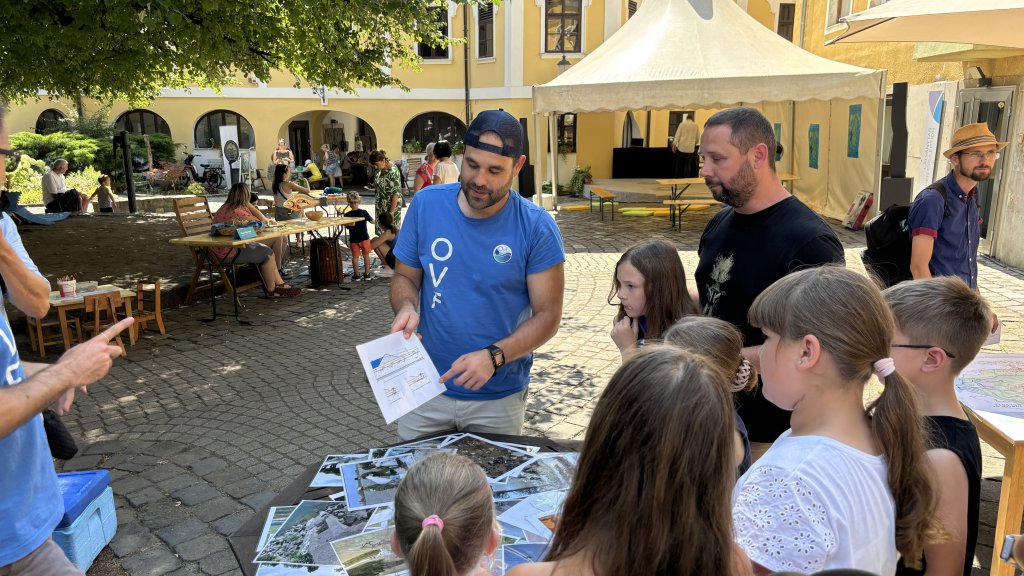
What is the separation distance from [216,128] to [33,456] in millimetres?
26959

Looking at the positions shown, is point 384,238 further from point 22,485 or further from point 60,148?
point 60,148

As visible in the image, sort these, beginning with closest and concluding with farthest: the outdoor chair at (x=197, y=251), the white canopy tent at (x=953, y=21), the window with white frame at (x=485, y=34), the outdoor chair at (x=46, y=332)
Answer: the white canopy tent at (x=953, y=21) < the outdoor chair at (x=46, y=332) < the outdoor chair at (x=197, y=251) < the window with white frame at (x=485, y=34)

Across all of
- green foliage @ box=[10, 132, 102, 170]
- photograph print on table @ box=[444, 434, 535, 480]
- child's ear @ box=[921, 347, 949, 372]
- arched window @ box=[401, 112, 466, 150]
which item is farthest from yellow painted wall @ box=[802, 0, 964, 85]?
green foliage @ box=[10, 132, 102, 170]

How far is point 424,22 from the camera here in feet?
28.7

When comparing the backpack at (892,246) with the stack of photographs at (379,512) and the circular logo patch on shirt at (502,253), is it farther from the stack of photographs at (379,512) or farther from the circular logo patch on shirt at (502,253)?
the stack of photographs at (379,512)

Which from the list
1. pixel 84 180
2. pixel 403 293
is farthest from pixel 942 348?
Result: pixel 84 180

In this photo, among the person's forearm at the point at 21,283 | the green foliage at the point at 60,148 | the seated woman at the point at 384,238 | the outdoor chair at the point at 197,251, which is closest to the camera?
the person's forearm at the point at 21,283

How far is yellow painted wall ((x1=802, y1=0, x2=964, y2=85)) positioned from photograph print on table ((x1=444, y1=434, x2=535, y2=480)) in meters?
11.2

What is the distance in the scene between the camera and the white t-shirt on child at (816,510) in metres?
1.44

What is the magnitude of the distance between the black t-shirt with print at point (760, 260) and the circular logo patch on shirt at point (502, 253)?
859mm

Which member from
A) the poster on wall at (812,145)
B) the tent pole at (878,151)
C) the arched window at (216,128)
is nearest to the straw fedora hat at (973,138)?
the tent pole at (878,151)

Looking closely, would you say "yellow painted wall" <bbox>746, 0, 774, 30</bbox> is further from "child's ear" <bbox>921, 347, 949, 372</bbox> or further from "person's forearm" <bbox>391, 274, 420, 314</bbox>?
"child's ear" <bbox>921, 347, 949, 372</bbox>

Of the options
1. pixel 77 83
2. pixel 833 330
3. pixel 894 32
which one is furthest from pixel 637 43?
pixel 833 330

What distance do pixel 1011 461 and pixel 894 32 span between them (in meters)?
3.56
